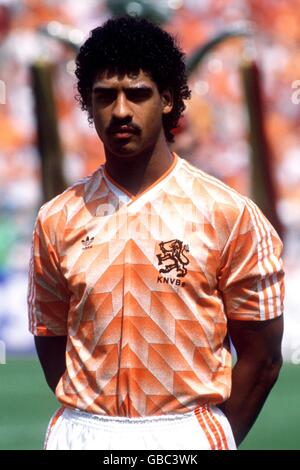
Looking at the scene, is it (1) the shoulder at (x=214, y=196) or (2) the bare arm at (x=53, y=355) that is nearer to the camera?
(1) the shoulder at (x=214, y=196)

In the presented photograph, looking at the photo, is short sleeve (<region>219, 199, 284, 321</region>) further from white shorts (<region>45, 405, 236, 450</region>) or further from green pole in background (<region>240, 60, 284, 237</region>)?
green pole in background (<region>240, 60, 284, 237</region>)

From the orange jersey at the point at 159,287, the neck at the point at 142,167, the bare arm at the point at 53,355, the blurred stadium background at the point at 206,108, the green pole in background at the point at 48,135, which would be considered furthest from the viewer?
the green pole in background at the point at 48,135

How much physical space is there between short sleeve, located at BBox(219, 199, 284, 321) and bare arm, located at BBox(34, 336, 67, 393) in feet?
1.57

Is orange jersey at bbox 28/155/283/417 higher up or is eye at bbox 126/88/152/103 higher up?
eye at bbox 126/88/152/103

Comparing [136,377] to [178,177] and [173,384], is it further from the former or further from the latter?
[178,177]

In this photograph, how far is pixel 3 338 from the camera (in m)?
9.66

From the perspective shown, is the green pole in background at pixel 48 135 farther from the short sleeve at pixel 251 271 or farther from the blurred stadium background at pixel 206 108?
the short sleeve at pixel 251 271

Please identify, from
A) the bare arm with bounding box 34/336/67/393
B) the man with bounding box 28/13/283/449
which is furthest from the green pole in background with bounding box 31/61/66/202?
the man with bounding box 28/13/283/449

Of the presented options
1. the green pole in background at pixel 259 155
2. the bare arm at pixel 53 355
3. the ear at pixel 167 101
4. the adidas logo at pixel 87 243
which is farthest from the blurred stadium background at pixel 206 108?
the adidas logo at pixel 87 243

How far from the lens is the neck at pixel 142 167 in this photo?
2.93 m

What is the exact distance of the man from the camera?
2820 millimetres

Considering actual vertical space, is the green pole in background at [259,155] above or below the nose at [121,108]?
below
